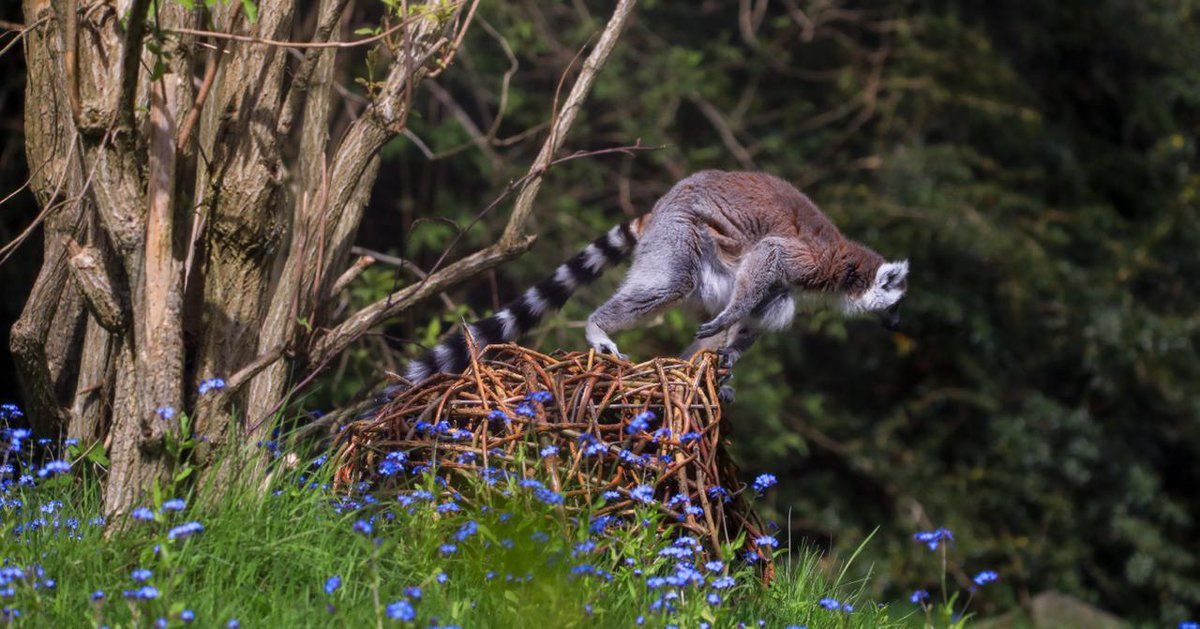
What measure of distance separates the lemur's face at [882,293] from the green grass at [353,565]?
223 cm

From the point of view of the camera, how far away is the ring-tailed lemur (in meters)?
4.58

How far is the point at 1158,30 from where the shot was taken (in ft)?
30.7

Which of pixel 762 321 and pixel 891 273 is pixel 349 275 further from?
pixel 891 273

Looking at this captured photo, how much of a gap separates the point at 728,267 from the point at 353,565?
247cm

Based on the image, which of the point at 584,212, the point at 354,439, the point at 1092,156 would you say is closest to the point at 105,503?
the point at 354,439

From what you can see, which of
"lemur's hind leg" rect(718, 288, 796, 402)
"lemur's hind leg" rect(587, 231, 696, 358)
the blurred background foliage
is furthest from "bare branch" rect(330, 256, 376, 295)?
the blurred background foliage

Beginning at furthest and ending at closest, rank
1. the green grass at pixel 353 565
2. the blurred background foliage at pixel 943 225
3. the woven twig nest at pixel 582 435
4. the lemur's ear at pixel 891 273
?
the blurred background foliage at pixel 943 225 → the lemur's ear at pixel 891 273 → the woven twig nest at pixel 582 435 → the green grass at pixel 353 565

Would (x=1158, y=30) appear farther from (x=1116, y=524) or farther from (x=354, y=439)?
(x=354, y=439)

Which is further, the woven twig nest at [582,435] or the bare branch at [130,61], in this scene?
the woven twig nest at [582,435]

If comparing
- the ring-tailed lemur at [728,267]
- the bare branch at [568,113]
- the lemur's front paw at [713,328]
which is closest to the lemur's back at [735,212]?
the ring-tailed lemur at [728,267]

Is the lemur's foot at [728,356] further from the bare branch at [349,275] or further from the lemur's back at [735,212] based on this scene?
the bare branch at [349,275]

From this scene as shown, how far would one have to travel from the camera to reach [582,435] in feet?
9.07

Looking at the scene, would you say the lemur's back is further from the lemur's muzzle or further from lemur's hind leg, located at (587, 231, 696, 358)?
the lemur's muzzle

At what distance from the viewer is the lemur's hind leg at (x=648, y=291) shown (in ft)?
15.0
